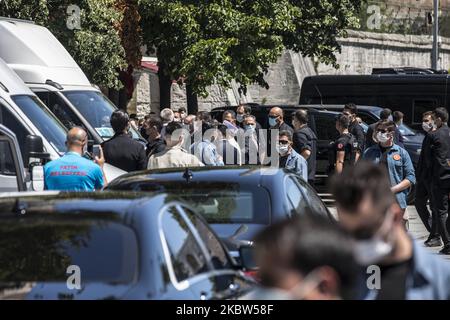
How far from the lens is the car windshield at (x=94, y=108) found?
17250mm

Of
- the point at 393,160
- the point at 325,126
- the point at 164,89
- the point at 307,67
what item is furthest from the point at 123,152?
the point at 307,67

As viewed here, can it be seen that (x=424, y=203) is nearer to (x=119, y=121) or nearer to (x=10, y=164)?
(x=119, y=121)

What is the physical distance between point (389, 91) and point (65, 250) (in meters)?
22.6

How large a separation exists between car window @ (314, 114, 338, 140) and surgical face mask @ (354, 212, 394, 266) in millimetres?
18791

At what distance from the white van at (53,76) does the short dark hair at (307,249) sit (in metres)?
13.0

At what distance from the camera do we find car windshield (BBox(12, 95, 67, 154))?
14031mm

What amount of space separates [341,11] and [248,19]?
723 centimetres

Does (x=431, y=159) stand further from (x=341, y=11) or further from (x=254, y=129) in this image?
(x=341, y=11)

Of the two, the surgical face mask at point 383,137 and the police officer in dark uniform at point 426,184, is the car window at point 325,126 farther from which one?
the surgical face mask at point 383,137

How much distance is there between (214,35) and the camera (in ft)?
96.9

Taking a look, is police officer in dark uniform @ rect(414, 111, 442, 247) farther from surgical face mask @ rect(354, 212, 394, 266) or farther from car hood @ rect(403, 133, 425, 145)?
surgical face mask @ rect(354, 212, 394, 266)

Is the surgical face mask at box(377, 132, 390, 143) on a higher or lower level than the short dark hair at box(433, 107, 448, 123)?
lower

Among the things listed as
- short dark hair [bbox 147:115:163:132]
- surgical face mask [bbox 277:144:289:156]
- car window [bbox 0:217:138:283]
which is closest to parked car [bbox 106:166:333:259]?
car window [bbox 0:217:138:283]

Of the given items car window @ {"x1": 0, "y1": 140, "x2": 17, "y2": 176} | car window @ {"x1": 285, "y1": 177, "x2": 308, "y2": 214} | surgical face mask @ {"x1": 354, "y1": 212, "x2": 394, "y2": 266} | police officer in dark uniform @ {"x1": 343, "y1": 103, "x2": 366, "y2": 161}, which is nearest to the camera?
surgical face mask @ {"x1": 354, "y1": 212, "x2": 394, "y2": 266}
